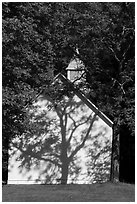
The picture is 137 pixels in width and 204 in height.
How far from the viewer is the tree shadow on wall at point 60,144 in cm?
2394

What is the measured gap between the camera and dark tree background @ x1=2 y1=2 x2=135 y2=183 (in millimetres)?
19641

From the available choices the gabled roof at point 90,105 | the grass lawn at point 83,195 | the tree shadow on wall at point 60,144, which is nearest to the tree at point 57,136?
the tree shadow on wall at point 60,144

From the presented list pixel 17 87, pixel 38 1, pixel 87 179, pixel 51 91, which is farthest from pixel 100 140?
pixel 38 1

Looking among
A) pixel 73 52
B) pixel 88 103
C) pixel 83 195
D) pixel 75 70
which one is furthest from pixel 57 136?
pixel 83 195

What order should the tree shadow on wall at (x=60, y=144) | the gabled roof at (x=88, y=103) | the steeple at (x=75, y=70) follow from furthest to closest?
the tree shadow on wall at (x=60, y=144)
the gabled roof at (x=88, y=103)
the steeple at (x=75, y=70)

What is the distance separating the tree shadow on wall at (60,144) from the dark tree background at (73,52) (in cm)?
106

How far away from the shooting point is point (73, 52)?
2298cm

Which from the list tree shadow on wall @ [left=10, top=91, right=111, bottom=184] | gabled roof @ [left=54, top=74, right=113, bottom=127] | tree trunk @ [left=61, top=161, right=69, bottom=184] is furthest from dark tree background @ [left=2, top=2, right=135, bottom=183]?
tree trunk @ [left=61, top=161, right=69, bottom=184]

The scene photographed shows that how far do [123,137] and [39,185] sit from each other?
21.9 ft

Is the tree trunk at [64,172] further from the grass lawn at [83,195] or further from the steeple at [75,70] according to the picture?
the steeple at [75,70]

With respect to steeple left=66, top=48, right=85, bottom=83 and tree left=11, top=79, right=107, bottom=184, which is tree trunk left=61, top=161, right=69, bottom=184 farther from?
steeple left=66, top=48, right=85, bottom=83

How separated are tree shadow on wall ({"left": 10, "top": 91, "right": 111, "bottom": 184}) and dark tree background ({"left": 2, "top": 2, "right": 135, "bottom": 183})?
1058 mm

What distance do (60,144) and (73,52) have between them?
4902 millimetres

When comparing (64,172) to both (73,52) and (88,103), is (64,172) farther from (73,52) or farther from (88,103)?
(73,52)
